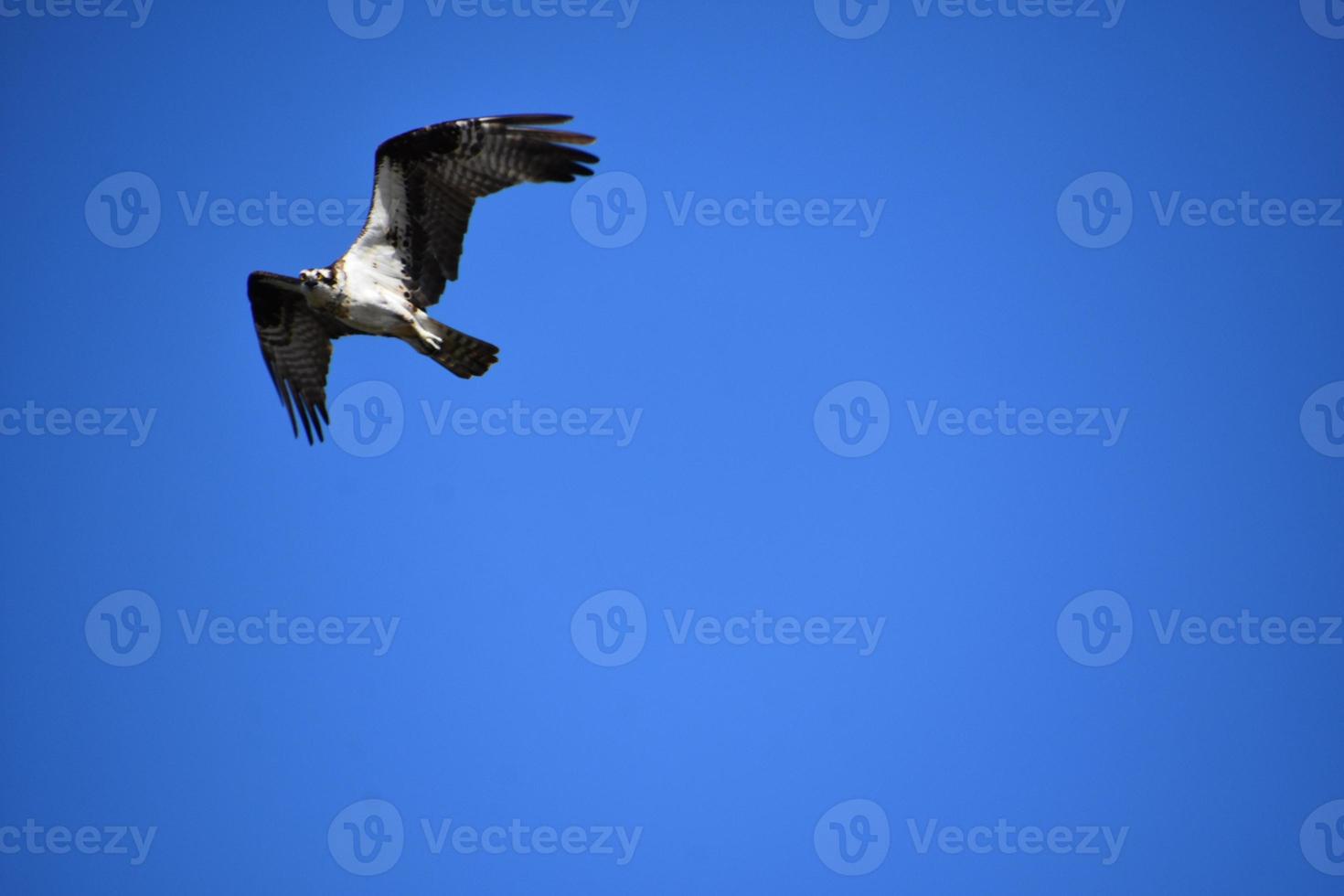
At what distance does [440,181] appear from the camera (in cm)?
1119

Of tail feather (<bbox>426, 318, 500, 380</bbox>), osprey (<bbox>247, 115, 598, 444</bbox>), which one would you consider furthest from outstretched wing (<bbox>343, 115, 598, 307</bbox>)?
tail feather (<bbox>426, 318, 500, 380</bbox>)

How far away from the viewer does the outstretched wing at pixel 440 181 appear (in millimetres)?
10859

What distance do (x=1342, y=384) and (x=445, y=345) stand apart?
29.1 ft

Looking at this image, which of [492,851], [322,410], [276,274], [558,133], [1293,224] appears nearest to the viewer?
[558,133]

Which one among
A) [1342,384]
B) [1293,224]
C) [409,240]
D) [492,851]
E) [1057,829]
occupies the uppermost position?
[1293,224]

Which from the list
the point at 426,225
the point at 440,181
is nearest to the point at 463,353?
the point at 426,225

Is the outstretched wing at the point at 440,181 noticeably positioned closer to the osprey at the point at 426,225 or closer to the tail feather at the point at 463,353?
the osprey at the point at 426,225

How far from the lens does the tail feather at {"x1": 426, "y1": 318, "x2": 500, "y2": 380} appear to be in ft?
36.9

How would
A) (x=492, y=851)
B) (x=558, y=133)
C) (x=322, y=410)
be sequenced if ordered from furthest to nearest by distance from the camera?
(x=492, y=851) → (x=322, y=410) → (x=558, y=133)

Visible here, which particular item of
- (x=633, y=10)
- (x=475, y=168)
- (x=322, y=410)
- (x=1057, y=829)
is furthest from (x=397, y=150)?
(x=1057, y=829)

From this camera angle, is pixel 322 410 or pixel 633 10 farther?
pixel 633 10

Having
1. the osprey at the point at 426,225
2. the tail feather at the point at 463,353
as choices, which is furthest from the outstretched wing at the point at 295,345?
the tail feather at the point at 463,353

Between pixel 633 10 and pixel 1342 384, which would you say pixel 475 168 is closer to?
pixel 633 10

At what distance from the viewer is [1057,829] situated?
49.7 feet
